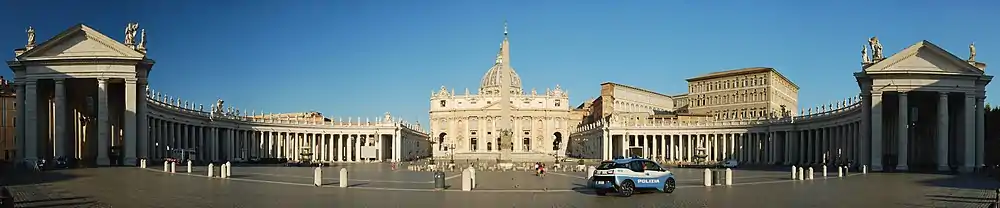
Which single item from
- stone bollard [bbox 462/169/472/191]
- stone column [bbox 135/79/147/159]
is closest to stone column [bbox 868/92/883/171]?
stone bollard [bbox 462/169/472/191]

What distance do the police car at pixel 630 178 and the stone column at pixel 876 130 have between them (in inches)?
1309

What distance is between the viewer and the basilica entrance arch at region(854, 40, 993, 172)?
58.7 metres

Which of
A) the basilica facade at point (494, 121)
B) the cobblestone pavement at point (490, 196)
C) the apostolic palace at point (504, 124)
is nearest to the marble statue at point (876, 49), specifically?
the apostolic palace at point (504, 124)

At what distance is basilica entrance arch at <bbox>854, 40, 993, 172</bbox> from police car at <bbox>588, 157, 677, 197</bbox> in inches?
1322

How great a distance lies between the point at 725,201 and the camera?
27.4 meters

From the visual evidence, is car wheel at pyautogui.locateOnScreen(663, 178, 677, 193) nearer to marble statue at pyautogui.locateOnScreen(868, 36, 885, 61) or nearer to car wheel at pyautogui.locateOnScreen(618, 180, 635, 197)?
car wheel at pyautogui.locateOnScreen(618, 180, 635, 197)

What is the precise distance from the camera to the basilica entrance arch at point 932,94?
58.7 m

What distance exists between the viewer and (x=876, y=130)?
59.6 meters

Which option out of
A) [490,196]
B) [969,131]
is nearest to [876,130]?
[969,131]

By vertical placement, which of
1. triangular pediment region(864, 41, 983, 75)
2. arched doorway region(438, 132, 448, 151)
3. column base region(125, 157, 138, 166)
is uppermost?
triangular pediment region(864, 41, 983, 75)

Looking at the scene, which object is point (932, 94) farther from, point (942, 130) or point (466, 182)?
point (466, 182)

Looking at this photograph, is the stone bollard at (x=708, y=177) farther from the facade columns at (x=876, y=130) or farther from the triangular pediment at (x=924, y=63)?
the triangular pediment at (x=924, y=63)

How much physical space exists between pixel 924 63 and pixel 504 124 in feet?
120

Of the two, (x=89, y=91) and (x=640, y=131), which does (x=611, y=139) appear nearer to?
(x=640, y=131)
